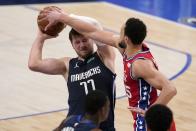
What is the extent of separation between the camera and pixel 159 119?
404 centimetres

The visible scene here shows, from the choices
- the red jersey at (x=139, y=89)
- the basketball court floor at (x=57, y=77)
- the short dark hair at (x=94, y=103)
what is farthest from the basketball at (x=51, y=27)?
the basketball court floor at (x=57, y=77)

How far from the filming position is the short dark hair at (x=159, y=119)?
13.2 feet

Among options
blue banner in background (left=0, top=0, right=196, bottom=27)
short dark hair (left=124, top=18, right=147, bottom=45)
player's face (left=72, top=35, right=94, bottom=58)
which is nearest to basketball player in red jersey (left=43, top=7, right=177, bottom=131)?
short dark hair (left=124, top=18, right=147, bottom=45)

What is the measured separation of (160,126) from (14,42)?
797cm

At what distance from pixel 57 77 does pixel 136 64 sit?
15.7 ft

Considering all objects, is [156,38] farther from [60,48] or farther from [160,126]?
[160,126]

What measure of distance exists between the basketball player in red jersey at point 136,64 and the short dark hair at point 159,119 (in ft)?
2.83

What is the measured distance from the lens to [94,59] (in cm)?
550

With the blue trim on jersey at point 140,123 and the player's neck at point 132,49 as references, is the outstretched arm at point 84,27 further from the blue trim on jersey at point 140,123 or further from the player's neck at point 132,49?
the blue trim on jersey at point 140,123

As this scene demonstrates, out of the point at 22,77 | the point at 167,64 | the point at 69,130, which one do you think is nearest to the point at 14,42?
the point at 22,77

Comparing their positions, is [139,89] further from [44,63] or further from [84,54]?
[44,63]

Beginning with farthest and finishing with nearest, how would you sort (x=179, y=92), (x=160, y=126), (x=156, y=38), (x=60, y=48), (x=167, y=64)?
(x=156, y=38)
(x=60, y=48)
(x=167, y=64)
(x=179, y=92)
(x=160, y=126)

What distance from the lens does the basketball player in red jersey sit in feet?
16.6

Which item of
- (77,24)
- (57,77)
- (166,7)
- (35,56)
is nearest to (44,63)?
(35,56)
